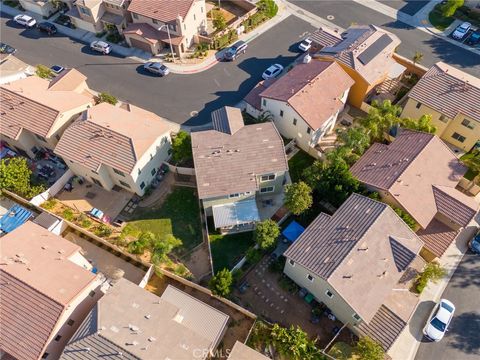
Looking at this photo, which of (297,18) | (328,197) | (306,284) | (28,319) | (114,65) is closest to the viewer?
(28,319)

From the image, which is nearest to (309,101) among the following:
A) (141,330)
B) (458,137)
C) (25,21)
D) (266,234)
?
(266,234)

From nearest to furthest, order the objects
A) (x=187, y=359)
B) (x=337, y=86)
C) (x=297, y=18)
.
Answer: (x=187, y=359) → (x=337, y=86) → (x=297, y=18)

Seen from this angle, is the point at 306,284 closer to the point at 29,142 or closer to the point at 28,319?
the point at 28,319

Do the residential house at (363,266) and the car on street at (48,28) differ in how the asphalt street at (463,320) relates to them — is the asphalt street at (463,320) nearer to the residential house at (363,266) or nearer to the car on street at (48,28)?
the residential house at (363,266)

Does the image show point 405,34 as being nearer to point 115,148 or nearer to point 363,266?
point 363,266

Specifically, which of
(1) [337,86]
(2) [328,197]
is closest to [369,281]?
(2) [328,197]

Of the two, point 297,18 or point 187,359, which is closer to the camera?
point 187,359

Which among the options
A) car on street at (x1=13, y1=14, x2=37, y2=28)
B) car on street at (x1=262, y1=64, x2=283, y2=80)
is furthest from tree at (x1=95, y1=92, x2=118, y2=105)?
car on street at (x1=13, y1=14, x2=37, y2=28)

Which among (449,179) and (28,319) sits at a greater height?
(449,179)
